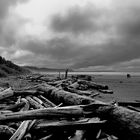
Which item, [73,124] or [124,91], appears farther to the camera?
[124,91]

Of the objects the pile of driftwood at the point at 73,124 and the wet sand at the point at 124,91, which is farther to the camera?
the wet sand at the point at 124,91

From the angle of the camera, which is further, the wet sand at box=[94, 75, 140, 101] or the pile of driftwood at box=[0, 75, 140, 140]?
the wet sand at box=[94, 75, 140, 101]

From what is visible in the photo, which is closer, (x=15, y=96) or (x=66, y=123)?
(x=66, y=123)

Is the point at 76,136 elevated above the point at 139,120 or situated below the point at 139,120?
below

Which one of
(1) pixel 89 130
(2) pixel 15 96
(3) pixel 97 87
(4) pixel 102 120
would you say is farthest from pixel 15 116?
(3) pixel 97 87

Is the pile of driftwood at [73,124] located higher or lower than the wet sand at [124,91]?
higher

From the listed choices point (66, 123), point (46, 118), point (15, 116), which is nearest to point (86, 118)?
point (66, 123)

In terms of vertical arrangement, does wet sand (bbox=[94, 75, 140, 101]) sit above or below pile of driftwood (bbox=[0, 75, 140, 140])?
below

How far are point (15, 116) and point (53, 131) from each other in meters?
1.15

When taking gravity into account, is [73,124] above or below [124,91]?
above

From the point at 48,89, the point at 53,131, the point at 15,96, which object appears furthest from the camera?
the point at 48,89

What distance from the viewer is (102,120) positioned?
20.7 ft

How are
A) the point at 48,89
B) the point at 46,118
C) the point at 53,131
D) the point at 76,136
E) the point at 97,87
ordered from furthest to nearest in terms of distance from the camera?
the point at 97,87 < the point at 48,89 < the point at 46,118 < the point at 53,131 < the point at 76,136

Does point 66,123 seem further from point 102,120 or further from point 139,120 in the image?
point 139,120
